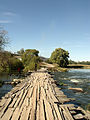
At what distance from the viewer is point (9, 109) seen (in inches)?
204

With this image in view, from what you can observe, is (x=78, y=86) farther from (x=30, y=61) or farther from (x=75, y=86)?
(x=30, y=61)

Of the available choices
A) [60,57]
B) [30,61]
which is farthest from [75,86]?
[60,57]

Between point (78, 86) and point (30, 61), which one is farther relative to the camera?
point (30, 61)

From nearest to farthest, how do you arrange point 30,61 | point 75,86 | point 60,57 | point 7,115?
1. point 7,115
2. point 75,86
3. point 30,61
4. point 60,57

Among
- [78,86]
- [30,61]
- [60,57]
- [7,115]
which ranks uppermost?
[60,57]

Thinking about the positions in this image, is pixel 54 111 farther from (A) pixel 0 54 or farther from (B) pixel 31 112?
(A) pixel 0 54

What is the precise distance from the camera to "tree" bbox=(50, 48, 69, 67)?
6788cm

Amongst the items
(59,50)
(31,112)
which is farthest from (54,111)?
(59,50)

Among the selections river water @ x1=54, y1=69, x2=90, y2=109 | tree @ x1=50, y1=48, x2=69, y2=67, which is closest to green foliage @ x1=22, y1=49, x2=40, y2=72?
river water @ x1=54, y1=69, x2=90, y2=109

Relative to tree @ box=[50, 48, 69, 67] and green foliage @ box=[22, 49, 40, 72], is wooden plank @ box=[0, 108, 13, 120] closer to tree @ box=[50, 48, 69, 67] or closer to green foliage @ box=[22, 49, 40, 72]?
green foliage @ box=[22, 49, 40, 72]

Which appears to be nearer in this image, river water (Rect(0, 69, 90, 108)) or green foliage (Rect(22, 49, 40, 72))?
river water (Rect(0, 69, 90, 108))

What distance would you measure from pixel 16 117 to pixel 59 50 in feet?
230

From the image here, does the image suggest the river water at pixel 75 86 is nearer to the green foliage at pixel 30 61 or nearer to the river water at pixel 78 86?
the river water at pixel 78 86

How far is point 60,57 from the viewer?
6838 centimetres
